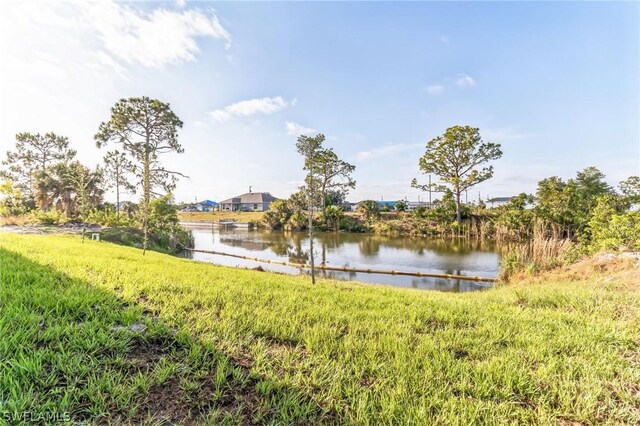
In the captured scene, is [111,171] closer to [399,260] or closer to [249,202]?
[399,260]

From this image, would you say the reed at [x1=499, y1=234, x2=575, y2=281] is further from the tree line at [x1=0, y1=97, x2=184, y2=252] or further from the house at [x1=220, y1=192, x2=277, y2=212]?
the house at [x1=220, y1=192, x2=277, y2=212]

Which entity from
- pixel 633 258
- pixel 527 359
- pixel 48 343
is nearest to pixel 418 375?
pixel 527 359

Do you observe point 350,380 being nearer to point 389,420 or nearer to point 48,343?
point 389,420

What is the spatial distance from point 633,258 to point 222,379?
912 cm

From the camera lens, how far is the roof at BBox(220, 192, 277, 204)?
5806cm

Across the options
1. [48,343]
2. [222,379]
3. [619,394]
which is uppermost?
[48,343]

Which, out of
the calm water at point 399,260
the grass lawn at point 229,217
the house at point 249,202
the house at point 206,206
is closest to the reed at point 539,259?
the calm water at point 399,260

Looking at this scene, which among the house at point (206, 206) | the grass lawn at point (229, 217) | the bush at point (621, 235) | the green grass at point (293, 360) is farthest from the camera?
the house at point (206, 206)

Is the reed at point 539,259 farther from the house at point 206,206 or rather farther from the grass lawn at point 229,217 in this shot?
the house at point 206,206

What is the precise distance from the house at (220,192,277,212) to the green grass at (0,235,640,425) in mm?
54776

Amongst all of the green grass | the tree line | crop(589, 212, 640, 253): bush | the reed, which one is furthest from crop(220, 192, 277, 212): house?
the green grass

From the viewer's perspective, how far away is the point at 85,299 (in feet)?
9.12

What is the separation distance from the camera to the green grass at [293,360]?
168 cm

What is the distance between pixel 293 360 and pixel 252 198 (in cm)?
5868
